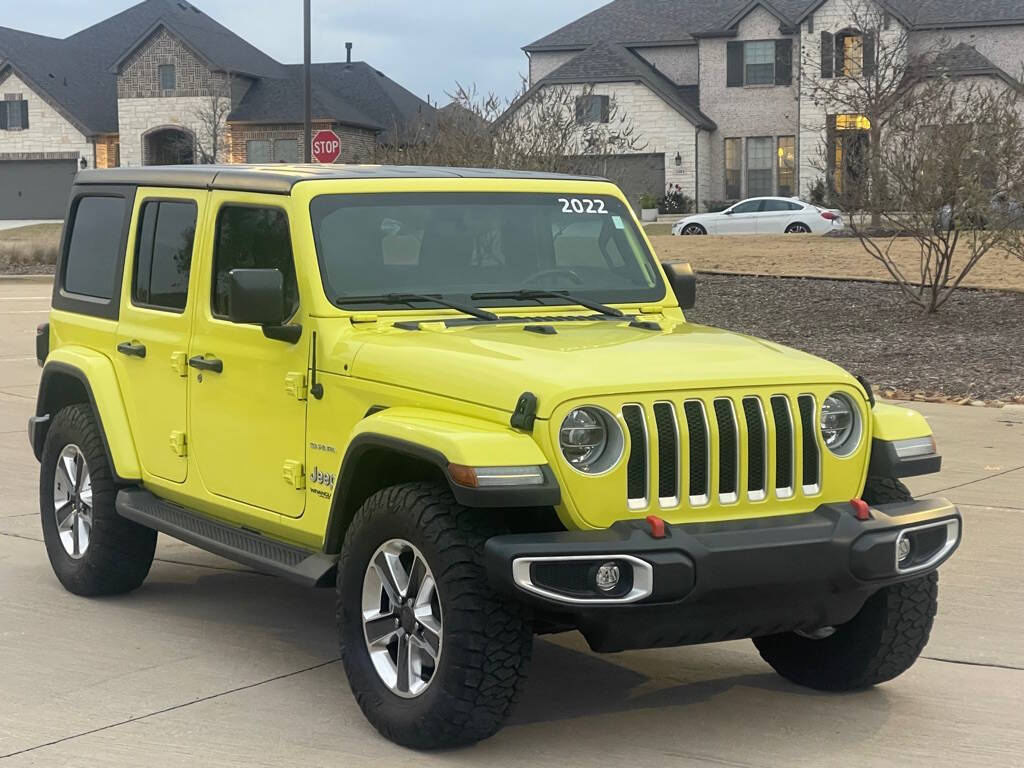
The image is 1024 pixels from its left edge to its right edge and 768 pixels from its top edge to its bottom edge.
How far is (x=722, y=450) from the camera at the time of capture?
512 cm

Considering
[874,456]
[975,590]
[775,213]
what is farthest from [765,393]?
[775,213]

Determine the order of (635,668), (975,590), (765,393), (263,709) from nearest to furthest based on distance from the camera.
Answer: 1. (765,393)
2. (263,709)
3. (635,668)
4. (975,590)

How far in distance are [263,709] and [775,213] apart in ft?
127

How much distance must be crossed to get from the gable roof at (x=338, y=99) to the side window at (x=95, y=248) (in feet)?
180

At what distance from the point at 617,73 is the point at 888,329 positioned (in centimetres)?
4157

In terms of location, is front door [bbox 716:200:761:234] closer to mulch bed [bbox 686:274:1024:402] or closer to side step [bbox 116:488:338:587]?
mulch bed [bbox 686:274:1024:402]

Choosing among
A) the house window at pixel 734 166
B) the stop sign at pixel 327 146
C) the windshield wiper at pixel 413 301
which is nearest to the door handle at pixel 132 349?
the windshield wiper at pixel 413 301

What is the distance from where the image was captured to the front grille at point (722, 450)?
501cm

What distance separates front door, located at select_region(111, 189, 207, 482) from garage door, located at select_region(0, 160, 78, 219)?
6501cm

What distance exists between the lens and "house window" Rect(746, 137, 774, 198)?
58375mm

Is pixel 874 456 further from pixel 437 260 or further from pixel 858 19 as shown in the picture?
pixel 858 19

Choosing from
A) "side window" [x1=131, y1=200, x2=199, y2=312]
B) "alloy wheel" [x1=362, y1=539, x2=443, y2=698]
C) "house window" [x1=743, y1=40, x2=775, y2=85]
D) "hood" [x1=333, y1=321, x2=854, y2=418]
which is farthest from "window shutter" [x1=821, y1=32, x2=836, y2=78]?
"alloy wheel" [x1=362, y1=539, x2=443, y2=698]

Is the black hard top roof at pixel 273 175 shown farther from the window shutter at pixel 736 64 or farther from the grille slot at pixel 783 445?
the window shutter at pixel 736 64

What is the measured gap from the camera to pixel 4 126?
6994cm
